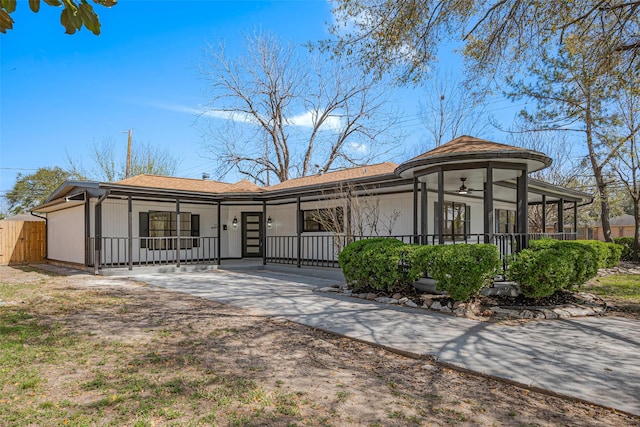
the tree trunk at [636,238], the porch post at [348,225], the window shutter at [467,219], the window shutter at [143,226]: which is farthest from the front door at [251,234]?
the tree trunk at [636,238]

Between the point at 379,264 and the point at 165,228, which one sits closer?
the point at 379,264

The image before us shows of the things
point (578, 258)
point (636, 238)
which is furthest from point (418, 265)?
point (636, 238)

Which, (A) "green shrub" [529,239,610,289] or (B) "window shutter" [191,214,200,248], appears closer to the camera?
(A) "green shrub" [529,239,610,289]

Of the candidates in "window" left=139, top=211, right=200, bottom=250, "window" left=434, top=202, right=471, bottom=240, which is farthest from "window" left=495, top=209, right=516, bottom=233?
"window" left=139, top=211, right=200, bottom=250

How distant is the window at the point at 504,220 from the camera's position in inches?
569

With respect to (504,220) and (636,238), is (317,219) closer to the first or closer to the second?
(504,220)

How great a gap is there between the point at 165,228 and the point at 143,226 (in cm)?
76

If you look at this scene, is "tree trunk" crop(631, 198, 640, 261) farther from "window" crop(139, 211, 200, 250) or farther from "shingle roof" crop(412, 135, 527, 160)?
"window" crop(139, 211, 200, 250)

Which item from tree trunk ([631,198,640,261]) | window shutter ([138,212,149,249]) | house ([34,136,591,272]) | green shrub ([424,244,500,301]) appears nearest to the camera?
green shrub ([424,244,500,301])

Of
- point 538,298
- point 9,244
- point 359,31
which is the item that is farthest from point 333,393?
point 9,244

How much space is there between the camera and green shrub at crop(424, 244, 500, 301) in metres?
6.45

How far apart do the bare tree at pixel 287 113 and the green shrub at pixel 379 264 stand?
17.2 m

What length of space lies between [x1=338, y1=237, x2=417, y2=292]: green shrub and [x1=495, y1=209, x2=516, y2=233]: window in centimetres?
775

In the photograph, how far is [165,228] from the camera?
47.0 feet
